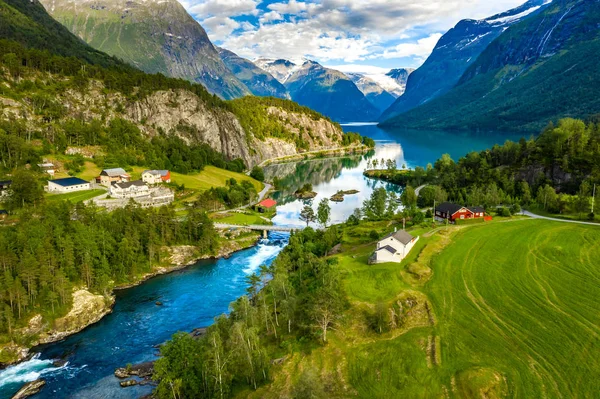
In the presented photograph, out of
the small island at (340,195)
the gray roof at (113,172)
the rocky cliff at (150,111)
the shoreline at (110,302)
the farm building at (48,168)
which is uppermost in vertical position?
the rocky cliff at (150,111)

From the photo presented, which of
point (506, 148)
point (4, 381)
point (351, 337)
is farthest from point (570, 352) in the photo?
point (506, 148)

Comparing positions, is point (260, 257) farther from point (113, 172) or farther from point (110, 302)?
point (113, 172)

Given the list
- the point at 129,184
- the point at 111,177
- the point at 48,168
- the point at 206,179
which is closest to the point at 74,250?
the point at 129,184

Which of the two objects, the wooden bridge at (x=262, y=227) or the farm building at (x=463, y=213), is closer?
the farm building at (x=463, y=213)

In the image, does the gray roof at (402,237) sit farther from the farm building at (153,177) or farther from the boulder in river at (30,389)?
the farm building at (153,177)

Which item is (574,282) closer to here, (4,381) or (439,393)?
(439,393)

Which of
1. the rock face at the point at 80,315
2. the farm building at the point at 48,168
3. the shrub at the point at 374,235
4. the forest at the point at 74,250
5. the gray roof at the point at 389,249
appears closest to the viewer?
the rock face at the point at 80,315

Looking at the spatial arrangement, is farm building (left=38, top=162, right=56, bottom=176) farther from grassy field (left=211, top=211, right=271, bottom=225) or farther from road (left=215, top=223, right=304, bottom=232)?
road (left=215, top=223, right=304, bottom=232)

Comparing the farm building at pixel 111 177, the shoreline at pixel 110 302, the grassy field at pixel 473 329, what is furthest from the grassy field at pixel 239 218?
the grassy field at pixel 473 329
